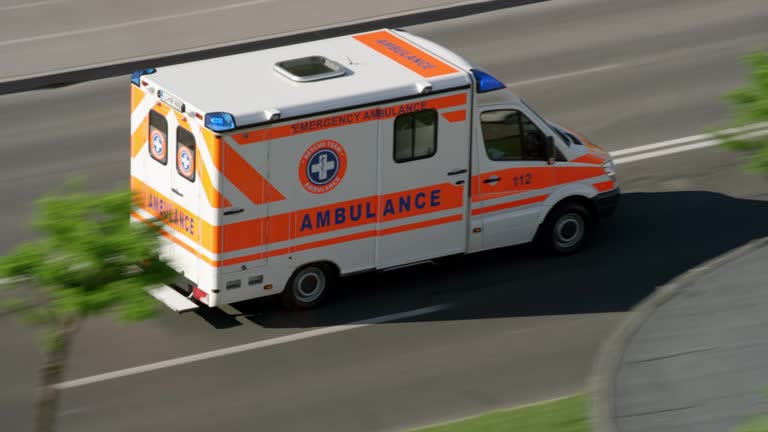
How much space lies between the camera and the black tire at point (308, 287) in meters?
13.9

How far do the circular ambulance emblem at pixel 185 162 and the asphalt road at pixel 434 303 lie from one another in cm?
159

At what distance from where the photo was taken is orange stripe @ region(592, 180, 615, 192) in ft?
50.6

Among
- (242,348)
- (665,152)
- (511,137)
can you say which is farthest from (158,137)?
(665,152)

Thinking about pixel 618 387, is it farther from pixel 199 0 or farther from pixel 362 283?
pixel 199 0

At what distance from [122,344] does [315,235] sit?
6.93ft

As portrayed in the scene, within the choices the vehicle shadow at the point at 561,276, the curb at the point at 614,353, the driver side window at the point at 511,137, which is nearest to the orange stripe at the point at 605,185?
the vehicle shadow at the point at 561,276

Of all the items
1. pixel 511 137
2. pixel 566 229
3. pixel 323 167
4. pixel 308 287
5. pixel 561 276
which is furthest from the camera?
pixel 566 229

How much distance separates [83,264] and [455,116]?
5.71 meters

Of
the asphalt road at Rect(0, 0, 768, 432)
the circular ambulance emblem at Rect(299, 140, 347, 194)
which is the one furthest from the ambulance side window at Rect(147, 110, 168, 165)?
the asphalt road at Rect(0, 0, 768, 432)

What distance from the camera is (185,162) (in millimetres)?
13328

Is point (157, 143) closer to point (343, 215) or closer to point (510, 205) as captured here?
point (343, 215)

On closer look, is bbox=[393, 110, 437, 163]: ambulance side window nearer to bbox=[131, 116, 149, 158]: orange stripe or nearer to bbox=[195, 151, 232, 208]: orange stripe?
bbox=[195, 151, 232, 208]: orange stripe

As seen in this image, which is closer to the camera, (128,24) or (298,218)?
(298,218)

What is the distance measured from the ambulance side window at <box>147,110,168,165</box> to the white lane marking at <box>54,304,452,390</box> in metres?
1.92
